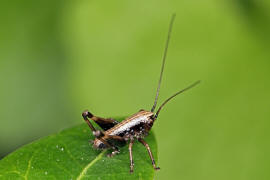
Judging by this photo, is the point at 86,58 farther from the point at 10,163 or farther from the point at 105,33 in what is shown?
the point at 10,163

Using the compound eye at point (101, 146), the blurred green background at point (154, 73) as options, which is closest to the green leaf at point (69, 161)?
the compound eye at point (101, 146)

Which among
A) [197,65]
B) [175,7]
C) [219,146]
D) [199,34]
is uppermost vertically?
[175,7]

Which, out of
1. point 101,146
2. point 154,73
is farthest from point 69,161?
point 154,73

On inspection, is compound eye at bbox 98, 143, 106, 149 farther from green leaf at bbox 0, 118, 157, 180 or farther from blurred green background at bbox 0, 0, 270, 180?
blurred green background at bbox 0, 0, 270, 180

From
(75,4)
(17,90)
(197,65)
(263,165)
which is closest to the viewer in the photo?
(263,165)

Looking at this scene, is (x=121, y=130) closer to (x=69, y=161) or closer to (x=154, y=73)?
(x=69, y=161)

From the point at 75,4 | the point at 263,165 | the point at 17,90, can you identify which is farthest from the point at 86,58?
the point at 263,165

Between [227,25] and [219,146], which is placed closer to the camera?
[219,146]
